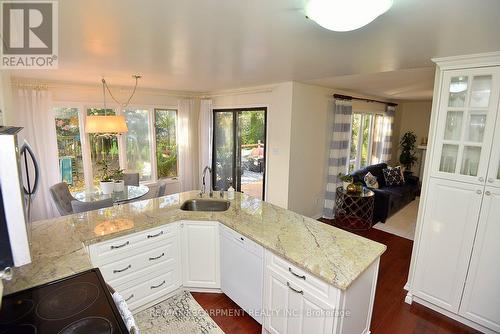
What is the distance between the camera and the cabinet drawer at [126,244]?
1980 mm

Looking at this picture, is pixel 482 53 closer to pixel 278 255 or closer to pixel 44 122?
pixel 278 255

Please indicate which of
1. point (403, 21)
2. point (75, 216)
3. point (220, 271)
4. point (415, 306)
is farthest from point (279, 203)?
Answer: point (403, 21)

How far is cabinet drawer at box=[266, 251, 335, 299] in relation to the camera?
158 cm

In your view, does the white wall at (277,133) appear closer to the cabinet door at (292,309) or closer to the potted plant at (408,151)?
the cabinet door at (292,309)

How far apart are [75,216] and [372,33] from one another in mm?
2855

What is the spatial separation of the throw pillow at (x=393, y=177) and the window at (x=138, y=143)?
5018 millimetres

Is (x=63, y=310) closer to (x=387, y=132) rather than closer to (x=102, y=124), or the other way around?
(x=102, y=124)

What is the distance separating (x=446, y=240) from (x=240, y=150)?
3566 millimetres

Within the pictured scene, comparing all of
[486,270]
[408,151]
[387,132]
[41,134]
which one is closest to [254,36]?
[486,270]

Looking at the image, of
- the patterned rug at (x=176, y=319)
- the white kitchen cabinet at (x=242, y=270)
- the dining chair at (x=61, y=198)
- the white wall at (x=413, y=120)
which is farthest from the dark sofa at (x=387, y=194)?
the dining chair at (x=61, y=198)

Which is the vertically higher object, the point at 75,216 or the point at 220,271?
the point at 75,216

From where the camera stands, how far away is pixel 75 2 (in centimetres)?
128

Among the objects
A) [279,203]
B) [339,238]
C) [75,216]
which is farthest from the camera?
[279,203]

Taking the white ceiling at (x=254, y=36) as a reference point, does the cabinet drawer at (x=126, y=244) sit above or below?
below
